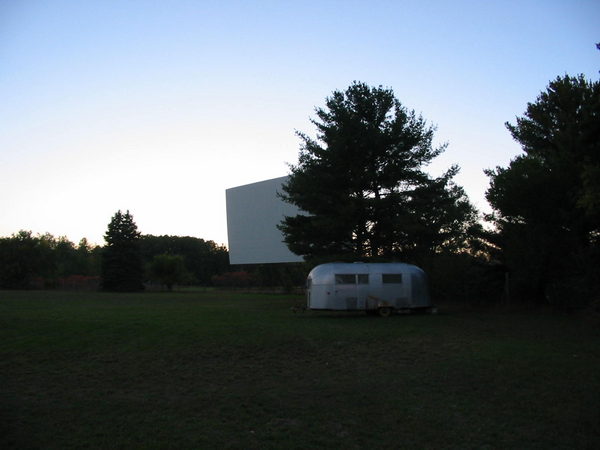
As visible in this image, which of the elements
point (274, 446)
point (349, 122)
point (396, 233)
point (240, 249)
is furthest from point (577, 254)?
point (240, 249)

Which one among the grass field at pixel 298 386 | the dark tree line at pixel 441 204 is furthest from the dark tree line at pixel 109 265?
the grass field at pixel 298 386

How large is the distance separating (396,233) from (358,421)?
18.7 meters

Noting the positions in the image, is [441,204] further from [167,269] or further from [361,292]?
[167,269]

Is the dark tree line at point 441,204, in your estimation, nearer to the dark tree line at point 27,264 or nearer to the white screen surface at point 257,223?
the white screen surface at point 257,223

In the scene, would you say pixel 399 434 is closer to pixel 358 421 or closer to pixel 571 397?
pixel 358 421

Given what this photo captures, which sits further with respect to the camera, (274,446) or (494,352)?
(494,352)

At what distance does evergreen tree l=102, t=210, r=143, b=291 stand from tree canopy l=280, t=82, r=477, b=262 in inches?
1755

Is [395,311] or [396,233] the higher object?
[396,233]

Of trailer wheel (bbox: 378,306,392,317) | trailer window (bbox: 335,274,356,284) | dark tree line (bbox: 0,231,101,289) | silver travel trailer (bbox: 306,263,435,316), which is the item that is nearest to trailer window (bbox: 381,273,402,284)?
silver travel trailer (bbox: 306,263,435,316)

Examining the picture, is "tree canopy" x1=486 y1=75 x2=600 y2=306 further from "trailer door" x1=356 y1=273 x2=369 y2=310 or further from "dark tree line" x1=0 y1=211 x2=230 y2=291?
"dark tree line" x1=0 y1=211 x2=230 y2=291

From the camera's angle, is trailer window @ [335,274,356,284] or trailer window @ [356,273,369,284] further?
trailer window @ [356,273,369,284]

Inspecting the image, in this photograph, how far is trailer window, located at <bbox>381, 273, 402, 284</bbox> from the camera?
20.9 metres

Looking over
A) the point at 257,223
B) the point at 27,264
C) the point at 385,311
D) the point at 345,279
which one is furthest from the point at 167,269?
the point at 385,311

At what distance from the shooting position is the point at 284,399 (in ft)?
29.7
